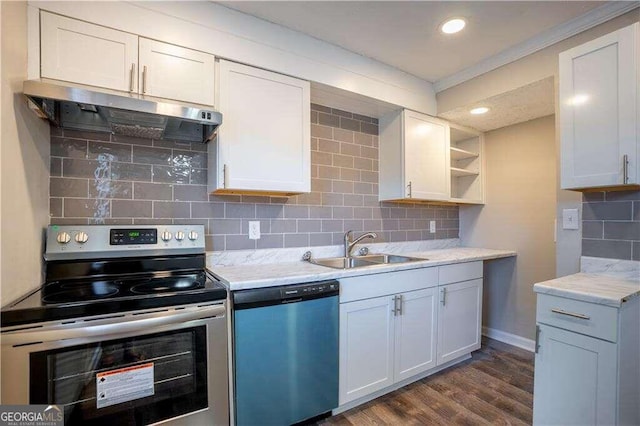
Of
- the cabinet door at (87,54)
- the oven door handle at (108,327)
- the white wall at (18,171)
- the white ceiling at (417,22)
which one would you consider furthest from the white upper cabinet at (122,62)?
the oven door handle at (108,327)

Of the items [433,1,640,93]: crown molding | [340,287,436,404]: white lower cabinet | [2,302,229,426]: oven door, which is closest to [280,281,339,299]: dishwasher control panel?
[340,287,436,404]: white lower cabinet

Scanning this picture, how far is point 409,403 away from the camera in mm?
1910

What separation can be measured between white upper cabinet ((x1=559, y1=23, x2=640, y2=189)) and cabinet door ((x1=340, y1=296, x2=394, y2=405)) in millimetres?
1338

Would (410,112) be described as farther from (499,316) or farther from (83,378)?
(83,378)

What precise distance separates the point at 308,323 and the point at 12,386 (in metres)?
1.16

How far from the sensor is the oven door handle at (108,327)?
1028 mm

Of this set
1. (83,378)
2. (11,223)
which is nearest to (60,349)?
(83,378)

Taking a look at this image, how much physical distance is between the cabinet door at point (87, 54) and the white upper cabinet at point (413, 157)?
191cm

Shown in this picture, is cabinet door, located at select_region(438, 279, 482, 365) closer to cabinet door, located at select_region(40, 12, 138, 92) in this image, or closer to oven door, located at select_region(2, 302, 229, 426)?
oven door, located at select_region(2, 302, 229, 426)

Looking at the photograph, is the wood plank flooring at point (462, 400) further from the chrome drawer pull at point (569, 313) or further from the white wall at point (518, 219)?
the chrome drawer pull at point (569, 313)

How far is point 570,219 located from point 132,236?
271 cm

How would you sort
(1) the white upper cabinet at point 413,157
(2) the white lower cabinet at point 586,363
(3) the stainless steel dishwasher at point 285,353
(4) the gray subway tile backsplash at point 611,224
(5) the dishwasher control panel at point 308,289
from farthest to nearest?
(1) the white upper cabinet at point 413,157 → (4) the gray subway tile backsplash at point 611,224 → (5) the dishwasher control panel at point 308,289 → (3) the stainless steel dishwasher at point 285,353 → (2) the white lower cabinet at point 586,363

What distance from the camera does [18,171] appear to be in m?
1.21

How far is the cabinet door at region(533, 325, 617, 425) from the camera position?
125 cm
